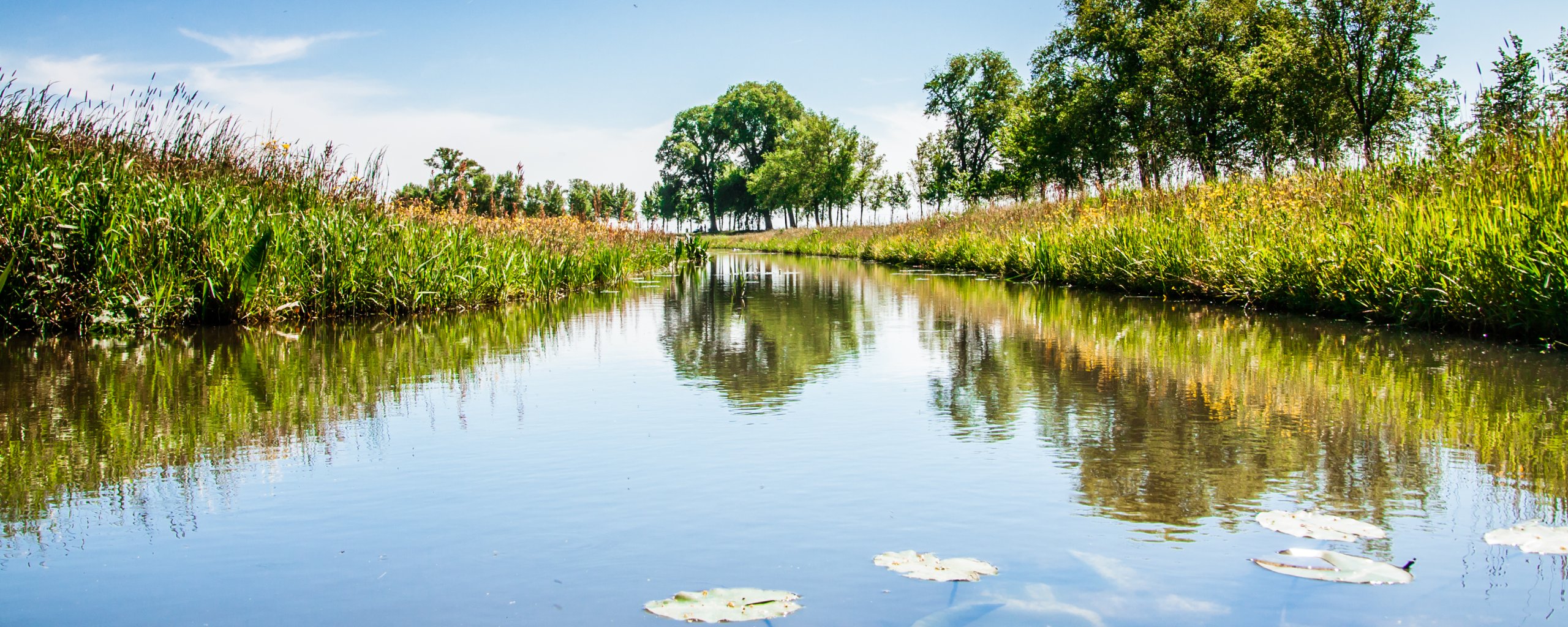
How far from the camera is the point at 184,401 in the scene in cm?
434

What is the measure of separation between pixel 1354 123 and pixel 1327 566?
1804 inches

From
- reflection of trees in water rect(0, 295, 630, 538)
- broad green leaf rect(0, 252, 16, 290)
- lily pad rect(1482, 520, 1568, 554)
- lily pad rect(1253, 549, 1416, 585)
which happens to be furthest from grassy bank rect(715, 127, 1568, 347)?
broad green leaf rect(0, 252, 16, 290)

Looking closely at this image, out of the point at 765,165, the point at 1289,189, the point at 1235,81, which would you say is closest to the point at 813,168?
the point at 765,165

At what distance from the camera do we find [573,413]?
4117 mm

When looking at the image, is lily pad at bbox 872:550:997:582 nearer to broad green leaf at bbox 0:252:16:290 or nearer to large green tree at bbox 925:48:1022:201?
broad green leaf at bbox 0:252:16:290

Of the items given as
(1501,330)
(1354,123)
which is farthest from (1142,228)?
(1354,123)

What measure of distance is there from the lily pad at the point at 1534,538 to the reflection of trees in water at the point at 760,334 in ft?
8.83

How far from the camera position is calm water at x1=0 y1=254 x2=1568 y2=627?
2004 millimetres

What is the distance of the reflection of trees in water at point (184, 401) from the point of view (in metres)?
2.93

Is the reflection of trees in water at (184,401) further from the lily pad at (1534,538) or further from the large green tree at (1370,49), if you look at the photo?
the large green tree at (1370,49)

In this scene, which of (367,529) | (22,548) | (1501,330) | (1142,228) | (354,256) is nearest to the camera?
(22,548)

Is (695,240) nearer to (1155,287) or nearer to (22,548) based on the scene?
(1155,287)

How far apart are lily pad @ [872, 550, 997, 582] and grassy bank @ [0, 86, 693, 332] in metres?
6.64

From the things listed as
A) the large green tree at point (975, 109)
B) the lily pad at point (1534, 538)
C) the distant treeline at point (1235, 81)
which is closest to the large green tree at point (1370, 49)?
the distant treeline at point (1235, 81)
